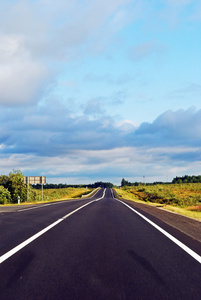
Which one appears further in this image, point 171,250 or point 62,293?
point 171,250

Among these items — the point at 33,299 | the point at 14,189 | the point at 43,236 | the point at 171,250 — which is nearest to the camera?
the point at 33,299

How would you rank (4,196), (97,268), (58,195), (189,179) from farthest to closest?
(189,179) < (58,195) < (4,196) < (97,268)

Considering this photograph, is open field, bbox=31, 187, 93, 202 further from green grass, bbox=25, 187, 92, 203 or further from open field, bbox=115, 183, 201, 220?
open field, bbox=115, 183, 201, 220

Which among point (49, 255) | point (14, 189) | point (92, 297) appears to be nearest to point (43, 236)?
point (49, 255)

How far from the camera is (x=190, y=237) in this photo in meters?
8.85

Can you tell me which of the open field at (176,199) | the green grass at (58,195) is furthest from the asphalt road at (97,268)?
the green grass at (58,195)

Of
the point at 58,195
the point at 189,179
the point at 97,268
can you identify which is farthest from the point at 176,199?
the point at 189,179

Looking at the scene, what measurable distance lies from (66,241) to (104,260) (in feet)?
7.56

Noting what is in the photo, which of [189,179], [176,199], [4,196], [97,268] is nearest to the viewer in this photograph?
[97,268]

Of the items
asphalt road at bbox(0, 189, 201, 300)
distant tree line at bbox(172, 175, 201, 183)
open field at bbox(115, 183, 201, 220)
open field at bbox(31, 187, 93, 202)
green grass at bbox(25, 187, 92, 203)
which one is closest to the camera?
asphalt road at bbox(0, 189, 201, 300)

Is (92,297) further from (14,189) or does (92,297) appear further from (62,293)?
(14,189)

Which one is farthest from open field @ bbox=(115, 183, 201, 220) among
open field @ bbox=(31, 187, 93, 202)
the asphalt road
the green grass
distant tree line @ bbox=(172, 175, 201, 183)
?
distant tree line @ bbox=(172, 175, 201, 183)

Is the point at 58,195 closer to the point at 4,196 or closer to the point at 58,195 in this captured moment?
the point at 58,195

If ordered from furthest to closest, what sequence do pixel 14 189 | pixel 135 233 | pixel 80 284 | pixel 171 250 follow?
pixel 14 189
pixel 135 233
pixel 171 250
pixel 80 284
